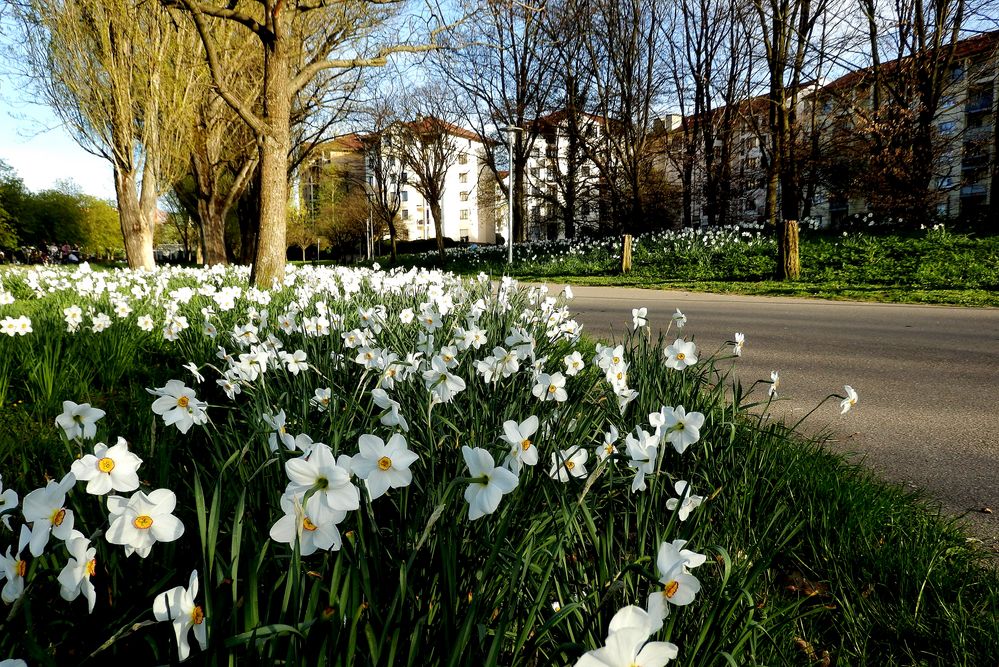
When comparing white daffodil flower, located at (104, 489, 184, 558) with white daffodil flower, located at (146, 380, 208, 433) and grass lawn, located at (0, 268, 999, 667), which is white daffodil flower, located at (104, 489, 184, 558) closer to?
grass lawn, located at (0, 268, 999, 667)

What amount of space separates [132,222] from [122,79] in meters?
3.47

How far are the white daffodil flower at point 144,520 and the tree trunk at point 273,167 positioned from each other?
27.6 ft

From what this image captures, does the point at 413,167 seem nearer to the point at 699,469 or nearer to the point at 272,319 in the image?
the point at 272,319

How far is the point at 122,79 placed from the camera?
13.0 meters

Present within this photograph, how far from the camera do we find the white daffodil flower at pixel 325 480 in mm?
993

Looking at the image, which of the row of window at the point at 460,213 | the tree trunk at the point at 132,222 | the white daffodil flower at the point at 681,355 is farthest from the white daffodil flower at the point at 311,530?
the row of window at the point at 460,213

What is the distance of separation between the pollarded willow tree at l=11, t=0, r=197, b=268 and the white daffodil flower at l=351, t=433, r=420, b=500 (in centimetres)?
1436

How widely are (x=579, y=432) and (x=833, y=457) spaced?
1.55 meters

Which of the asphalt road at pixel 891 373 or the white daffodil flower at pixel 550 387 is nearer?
the white daffodil flower at pixel 550 387

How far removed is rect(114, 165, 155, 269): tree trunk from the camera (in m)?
→ 14.5

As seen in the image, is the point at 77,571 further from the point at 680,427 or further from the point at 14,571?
the point at 680,427

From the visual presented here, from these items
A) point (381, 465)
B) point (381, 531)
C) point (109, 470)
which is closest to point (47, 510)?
point (109, 470)

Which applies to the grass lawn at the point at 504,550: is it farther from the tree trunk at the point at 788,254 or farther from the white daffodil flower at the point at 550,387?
the tree trunk at the point at 788,254

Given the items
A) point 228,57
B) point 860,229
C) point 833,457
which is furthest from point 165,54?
point 860,229
